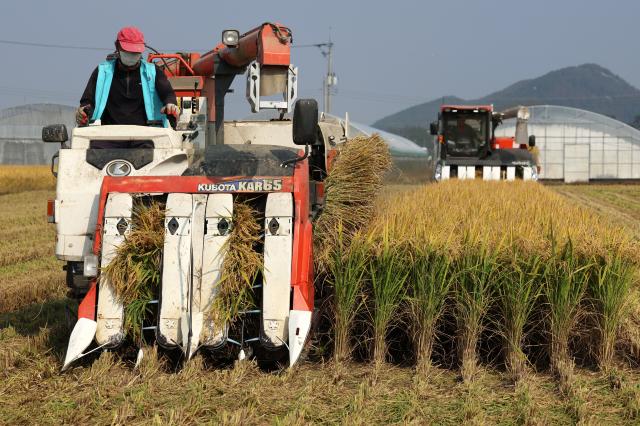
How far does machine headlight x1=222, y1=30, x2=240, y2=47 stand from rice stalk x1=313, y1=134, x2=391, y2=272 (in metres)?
1.39

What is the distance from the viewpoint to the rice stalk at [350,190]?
21.4ft

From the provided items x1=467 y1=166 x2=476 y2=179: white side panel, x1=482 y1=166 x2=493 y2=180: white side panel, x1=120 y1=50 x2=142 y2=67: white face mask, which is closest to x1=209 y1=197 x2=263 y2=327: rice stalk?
x1=120 y1=50 x2=142 y2=67: white face mask

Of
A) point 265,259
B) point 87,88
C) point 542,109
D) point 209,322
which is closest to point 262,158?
point 265,259

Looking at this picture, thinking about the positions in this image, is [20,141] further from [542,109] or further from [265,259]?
[265,259]

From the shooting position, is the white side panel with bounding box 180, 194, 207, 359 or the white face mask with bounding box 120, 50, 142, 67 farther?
the white face mask with bounding box 120, 50, 142, 67

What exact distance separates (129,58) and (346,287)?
232 cm

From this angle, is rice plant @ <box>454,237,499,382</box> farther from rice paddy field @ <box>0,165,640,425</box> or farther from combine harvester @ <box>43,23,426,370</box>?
combine harvester @ <box>43,23,426,370</box>

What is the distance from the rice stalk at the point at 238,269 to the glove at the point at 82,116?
158 cm

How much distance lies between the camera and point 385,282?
556 centimetres

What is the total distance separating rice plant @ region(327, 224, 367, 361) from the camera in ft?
18.3

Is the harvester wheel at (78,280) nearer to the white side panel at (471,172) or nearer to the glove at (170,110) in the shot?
the glove at (170,110)

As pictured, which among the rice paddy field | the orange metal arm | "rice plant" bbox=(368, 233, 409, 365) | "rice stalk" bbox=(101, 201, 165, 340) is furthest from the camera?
the orange metal arm

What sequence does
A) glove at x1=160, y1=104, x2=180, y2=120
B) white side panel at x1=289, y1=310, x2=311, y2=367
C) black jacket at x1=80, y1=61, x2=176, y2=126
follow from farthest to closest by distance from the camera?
A: 1. black jacket at x1=80, y1=61, x2=176, y2=126
2. glove at x1=160, y1=104, x2=180, y2=120
3. white side panel at x1=289, y1=310, x2=311, y2=367

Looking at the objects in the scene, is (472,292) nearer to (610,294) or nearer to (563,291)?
(563,291)
